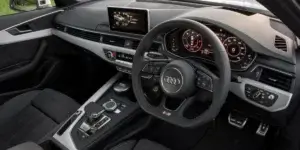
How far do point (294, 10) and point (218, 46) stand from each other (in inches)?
14.4

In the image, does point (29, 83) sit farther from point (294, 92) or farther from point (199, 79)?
point (294, 92)

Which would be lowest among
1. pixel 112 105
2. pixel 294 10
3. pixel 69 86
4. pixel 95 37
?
pixel 69 86

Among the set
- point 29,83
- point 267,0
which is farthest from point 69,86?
point 267,0

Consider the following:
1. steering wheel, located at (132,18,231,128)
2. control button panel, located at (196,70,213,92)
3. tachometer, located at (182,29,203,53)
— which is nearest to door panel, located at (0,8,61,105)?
steering wheel, located at (132,18,231,128)

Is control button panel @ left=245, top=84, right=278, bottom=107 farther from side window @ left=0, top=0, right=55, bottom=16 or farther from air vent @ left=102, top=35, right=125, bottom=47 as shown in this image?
side window @ left=0, top=0, right=55, bottom=16

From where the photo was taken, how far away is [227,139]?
2193 millimetres

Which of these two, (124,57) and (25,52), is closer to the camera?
(124,57)

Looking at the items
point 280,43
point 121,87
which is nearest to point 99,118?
point 121,87

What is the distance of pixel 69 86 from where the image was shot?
8.87ft

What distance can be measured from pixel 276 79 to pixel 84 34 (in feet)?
4.03

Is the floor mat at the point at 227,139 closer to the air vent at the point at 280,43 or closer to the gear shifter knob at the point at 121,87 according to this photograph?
the gear shifter knob at the point at 121,87

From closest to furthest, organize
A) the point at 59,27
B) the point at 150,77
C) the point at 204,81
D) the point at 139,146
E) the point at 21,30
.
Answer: the point at 204,81 → the point at 150,77 → the point at 139,146 → the point at 21,30 → the point at 59,27

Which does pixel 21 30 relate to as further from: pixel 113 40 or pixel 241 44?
pixel 241 44

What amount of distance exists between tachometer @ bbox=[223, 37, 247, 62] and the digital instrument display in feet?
1.59
